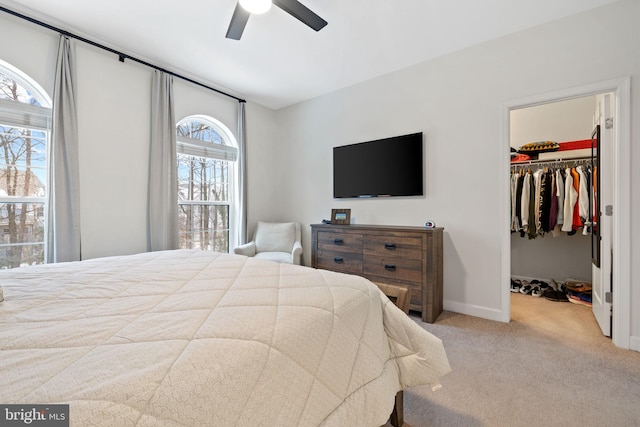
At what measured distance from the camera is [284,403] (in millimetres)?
676

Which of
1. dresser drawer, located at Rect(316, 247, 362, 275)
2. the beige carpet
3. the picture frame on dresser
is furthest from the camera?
the picture frame on dresser

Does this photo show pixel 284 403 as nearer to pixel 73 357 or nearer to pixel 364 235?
pixel 73 357

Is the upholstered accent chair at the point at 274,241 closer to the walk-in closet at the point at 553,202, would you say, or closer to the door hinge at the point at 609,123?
the walk-in closet at the point at 553,202

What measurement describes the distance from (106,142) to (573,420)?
13.4ft

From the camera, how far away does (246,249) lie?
3676mm

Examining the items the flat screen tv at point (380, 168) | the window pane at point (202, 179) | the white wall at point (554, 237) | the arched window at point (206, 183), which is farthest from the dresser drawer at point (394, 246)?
the white wall at point (554, 237)

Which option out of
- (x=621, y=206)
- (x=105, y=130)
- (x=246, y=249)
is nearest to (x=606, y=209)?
(x=621, y=206)

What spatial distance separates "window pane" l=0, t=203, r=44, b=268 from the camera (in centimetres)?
232

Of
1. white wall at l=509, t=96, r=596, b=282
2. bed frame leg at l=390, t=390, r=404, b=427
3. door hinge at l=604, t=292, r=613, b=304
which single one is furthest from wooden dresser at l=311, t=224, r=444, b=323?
white wall at l=509, t=96, r=596, b=282

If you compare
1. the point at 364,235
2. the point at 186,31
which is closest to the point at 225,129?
the point at 186,31

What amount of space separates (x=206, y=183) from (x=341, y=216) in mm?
1906

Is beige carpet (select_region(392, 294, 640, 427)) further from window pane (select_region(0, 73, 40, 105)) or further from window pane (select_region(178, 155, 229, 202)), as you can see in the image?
window pane (select_region(0, 73, 40, 105))

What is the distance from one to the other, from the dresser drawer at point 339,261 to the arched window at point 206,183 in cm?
147

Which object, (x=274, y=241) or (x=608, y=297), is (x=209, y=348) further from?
(x=274, y=241)
